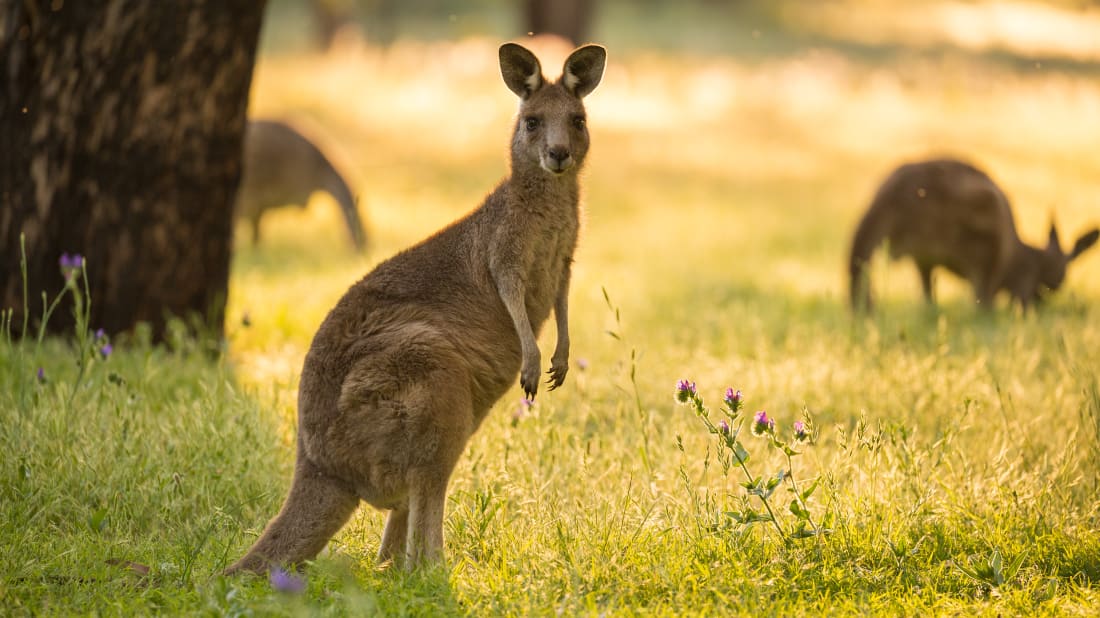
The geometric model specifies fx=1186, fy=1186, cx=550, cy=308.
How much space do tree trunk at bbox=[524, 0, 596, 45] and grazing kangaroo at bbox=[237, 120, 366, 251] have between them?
7667mm

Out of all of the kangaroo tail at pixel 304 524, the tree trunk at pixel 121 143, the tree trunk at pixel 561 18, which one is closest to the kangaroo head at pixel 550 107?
the kangaroo tail at pixel 304 524

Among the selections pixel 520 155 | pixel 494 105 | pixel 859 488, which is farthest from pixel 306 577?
pixel 494 105

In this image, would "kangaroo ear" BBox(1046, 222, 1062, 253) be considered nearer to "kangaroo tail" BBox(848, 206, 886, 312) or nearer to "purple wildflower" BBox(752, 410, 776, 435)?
"kangaroo tail" BBox(848, 206, 886, 312)

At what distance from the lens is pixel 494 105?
15.4m

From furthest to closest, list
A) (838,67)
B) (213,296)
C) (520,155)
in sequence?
(838,67), (213,296), (520,155)

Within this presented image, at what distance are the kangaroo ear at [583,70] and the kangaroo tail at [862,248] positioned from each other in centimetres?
349

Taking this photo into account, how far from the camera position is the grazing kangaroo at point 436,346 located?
3240 mm

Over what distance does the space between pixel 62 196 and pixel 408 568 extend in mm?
2942

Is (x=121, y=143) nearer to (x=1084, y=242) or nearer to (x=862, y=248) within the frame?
(x=862, y=248)

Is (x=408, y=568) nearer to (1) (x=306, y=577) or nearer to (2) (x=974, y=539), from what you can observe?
(1) (x=306, y=577)

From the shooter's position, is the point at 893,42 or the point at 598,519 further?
the point at 893,42

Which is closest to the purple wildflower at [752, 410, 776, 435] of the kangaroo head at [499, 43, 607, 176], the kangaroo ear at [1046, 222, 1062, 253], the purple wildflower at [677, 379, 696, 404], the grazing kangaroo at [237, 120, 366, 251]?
the purple wildflower at [677, 379, 696, 404]

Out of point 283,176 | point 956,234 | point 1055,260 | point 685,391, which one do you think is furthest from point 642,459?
point 283,176

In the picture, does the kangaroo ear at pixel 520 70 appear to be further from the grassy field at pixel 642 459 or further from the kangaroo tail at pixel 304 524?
the kangaroo tail at pixel 304 524
